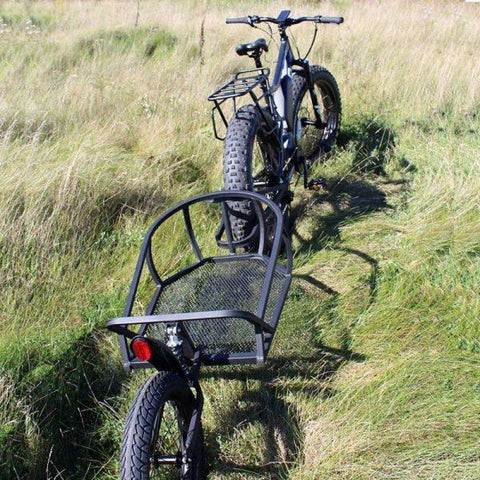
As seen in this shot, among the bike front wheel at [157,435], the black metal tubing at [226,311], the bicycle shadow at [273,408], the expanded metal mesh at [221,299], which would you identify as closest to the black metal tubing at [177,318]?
the black metal tubing at [226,311]

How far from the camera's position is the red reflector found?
79.5 inches

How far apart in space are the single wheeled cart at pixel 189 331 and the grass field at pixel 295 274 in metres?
0.35

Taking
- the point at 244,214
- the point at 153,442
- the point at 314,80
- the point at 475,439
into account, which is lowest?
the point at 475,439

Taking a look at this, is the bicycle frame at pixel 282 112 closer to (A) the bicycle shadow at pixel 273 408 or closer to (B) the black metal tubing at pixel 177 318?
(A) the bicycle shadow at pixel 273 408

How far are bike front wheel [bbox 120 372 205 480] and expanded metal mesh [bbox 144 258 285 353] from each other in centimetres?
30

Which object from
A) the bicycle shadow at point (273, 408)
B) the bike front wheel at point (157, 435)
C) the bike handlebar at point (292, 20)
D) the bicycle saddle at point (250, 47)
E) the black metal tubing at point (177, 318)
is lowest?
the bicycle shadow at point (273, 408)

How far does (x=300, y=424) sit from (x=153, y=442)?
2.73 ft

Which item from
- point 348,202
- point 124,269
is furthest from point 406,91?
point 124,269

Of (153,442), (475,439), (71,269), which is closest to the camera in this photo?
(153,442)

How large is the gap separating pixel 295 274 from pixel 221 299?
0.87m

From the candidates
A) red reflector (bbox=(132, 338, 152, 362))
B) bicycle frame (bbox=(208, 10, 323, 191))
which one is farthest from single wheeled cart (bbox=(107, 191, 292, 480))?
bicycle frame (bbox=(208, 10, 323, 191))

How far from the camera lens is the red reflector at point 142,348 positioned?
202cm

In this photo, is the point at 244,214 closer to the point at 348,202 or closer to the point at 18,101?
the point at 348,202

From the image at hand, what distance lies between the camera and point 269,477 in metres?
2.47
